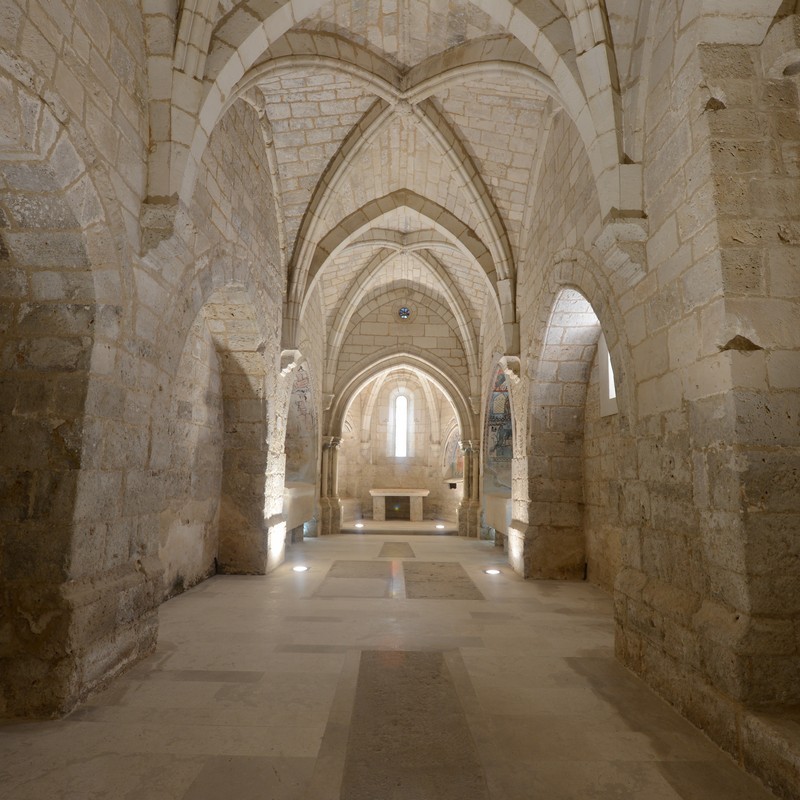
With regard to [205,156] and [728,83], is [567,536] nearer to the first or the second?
[728,83]

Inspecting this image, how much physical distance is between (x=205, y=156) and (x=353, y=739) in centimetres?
417

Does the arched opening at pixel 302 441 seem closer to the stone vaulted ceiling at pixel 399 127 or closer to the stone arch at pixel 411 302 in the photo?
the stone arch at pixel 411 302

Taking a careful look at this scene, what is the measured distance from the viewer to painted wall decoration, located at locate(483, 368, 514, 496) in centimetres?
1069

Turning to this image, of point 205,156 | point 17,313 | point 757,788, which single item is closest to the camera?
point 757,788

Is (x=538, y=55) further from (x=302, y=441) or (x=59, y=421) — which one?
(x=302, y=441)

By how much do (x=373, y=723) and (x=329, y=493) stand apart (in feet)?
30.4

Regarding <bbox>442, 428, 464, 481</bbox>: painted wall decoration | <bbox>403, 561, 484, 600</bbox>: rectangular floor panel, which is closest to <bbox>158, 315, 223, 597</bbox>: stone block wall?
<bbox>403, 561, 484, 600</bbox>: rectangular floor panel

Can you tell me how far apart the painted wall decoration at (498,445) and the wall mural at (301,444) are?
11.9 ft

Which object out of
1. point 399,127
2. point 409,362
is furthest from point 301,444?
point 399,127

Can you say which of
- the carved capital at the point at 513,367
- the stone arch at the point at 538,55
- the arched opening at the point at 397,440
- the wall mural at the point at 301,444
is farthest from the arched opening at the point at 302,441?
the stone arch at the point at 538,55

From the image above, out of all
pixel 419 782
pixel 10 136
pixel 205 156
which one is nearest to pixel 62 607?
pixel 419 782

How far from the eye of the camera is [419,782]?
6.38ft

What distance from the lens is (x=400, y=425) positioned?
17.3 metres

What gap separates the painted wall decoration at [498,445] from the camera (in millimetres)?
10688
